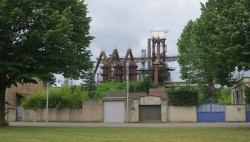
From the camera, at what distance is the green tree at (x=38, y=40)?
82.3 ft

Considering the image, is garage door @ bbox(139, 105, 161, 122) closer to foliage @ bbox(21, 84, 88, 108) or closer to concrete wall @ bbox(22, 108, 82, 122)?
concrete wall @ bbox(22, 108, 82, 122)

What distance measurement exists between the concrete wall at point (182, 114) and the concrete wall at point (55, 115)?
36.8 feet

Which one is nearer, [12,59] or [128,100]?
[12,59]

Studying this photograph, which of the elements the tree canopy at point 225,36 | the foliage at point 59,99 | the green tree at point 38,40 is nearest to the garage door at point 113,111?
the foliage at point 59,99

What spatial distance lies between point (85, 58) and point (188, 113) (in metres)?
17.1

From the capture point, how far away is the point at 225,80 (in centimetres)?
2939

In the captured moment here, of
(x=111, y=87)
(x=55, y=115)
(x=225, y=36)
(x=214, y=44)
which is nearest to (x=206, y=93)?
(x=55, y=115)

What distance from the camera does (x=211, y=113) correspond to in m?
41.7

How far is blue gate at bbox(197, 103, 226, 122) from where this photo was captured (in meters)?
41.4

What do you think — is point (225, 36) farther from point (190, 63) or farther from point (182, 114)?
point (190, 63)

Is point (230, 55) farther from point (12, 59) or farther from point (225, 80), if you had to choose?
point (12, 59)

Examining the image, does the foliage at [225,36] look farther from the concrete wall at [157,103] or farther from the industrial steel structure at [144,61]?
the industrial steel structure at [144,61]

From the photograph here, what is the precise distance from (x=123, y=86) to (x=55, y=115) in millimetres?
34889

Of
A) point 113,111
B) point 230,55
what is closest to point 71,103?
point 113,111
